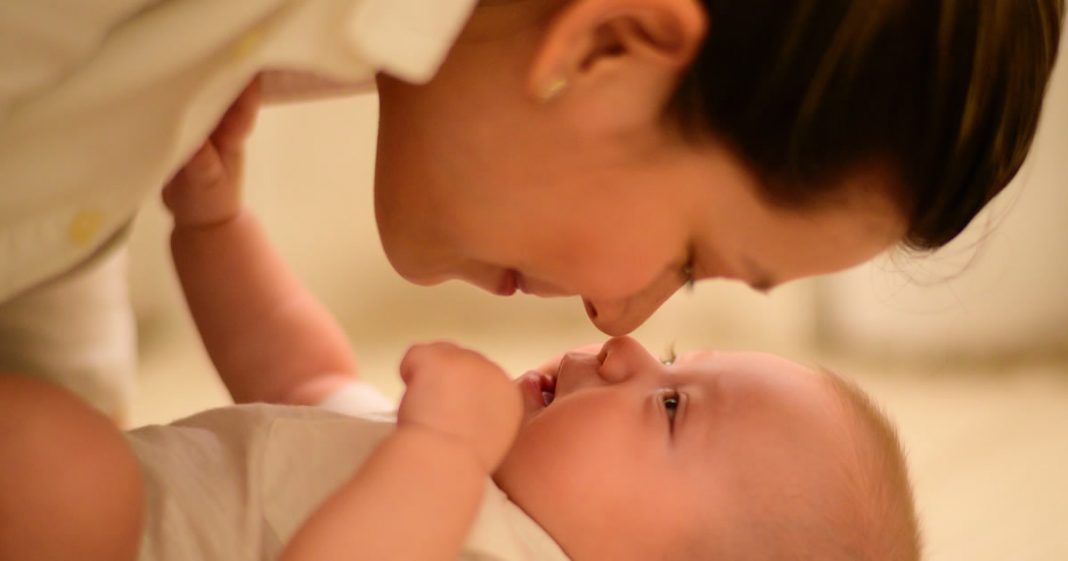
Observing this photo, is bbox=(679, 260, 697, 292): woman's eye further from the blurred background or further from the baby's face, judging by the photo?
Answer: the blurred background

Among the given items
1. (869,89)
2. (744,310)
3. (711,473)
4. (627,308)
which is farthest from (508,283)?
(744,310)

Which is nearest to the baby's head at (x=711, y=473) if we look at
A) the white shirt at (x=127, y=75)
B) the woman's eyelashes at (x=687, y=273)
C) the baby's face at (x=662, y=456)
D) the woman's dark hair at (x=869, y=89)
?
the baby's face at (x=662, y=456)

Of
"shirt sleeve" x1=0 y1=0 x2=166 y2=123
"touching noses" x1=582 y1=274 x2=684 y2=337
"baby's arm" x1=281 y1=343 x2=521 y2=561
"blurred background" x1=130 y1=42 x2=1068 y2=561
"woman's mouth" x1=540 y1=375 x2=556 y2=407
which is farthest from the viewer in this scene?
"blurred background" x1=130 y1=42 x2=1068 y2=561

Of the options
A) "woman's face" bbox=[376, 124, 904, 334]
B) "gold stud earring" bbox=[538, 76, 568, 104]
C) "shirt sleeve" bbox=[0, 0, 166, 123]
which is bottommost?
"woman's face" bbox=[376, 124, 904, 334]

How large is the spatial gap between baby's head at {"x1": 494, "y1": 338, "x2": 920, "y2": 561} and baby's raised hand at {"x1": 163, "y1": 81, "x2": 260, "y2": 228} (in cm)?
31

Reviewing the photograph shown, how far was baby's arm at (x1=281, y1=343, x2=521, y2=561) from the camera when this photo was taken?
2.08ft

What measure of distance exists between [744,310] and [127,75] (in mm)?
1079

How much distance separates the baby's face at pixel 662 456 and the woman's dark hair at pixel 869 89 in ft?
0.71

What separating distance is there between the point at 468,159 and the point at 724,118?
16 centimetres

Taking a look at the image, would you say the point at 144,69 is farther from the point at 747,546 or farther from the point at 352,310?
the point at 352,310

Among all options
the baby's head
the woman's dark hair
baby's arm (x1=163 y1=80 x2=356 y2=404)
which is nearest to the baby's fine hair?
the baby's head

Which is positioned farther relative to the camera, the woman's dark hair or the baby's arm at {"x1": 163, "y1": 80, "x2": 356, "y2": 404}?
the baby's arm at {"x1": 163, "y1": 80, "x2": 356, "y2": 404}

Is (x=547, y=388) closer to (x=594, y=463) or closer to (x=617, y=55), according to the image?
(x=594, y=463)

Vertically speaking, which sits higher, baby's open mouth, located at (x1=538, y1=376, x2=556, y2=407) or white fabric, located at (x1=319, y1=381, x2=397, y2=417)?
baby's open mouth, located at (x1=538, y1=376, x2=556, y2=407)
